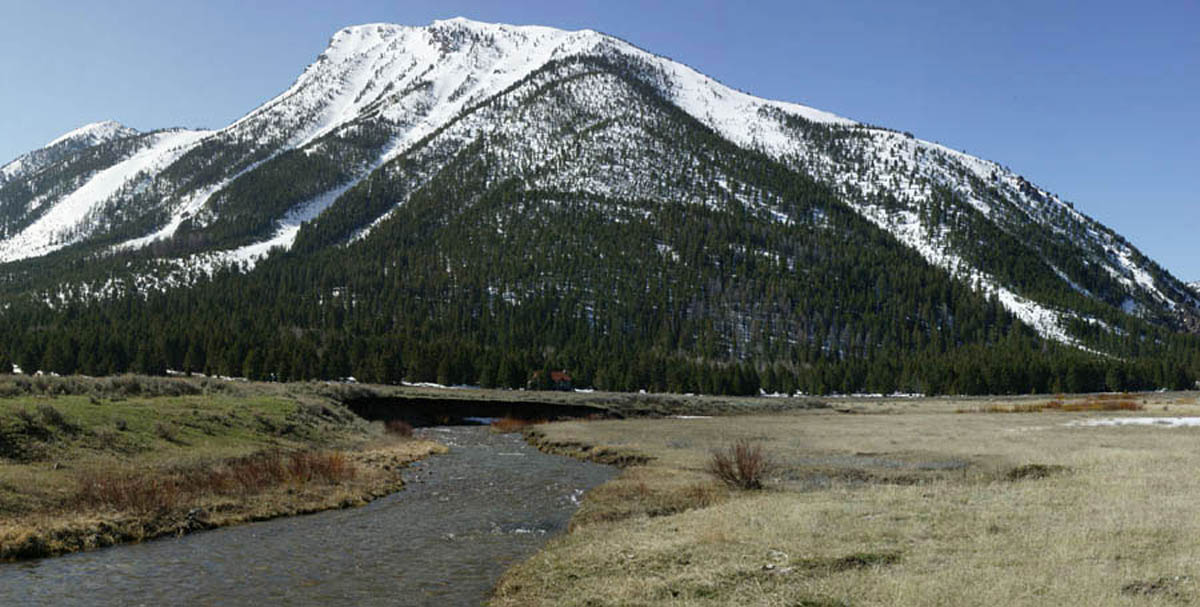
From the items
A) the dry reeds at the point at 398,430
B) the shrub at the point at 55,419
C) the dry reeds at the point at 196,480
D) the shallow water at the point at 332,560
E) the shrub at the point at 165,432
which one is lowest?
the dry reeds at the point at 398,430

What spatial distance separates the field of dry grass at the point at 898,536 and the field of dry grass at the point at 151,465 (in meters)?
13.1

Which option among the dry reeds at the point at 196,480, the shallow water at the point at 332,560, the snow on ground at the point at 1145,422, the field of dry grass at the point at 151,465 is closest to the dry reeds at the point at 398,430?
the field of dry grass at the point at 151,465

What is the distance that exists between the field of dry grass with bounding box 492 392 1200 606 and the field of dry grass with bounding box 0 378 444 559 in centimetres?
1310

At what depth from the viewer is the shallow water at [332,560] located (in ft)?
59.1

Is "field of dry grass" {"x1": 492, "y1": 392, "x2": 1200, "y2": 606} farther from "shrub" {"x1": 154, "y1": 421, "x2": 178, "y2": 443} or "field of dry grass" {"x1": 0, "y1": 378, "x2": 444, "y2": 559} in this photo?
"shrub" {"x1": 154, "y1": 421, "x2": 178, "y2": 443}

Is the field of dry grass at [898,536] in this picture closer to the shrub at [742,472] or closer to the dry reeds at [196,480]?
the shrub at [742,472]

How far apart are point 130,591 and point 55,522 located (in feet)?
22.8

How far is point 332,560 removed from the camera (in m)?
21.8

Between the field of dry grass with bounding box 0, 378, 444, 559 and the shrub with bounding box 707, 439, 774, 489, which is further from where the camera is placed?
the shrub with bounding box 707, 439, 774, 489

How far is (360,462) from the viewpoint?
141 ft

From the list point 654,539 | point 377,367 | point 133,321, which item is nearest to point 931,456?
Result: point 654,539

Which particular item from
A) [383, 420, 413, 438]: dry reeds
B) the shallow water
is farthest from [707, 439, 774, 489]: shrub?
[383, 420, 413, 438]: dry reeds

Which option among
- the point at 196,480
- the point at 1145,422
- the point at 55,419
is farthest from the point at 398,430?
the point at 1145,422

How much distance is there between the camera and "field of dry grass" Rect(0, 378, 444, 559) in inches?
935
